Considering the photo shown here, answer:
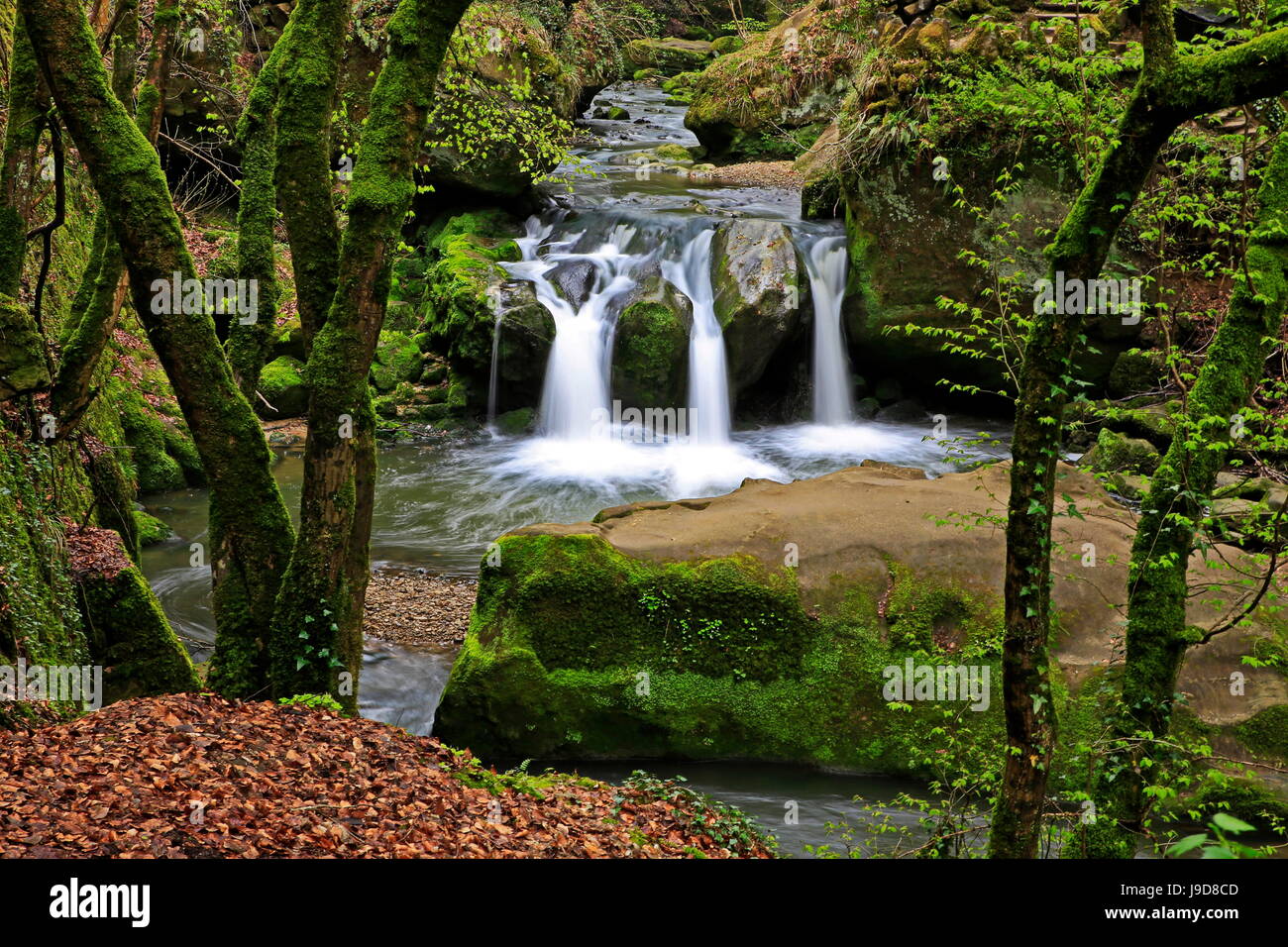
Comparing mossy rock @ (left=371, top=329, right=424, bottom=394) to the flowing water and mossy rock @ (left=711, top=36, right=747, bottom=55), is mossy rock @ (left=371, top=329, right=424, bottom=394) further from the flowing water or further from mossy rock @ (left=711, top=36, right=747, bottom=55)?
mossy rock @ (left=711, top=36, right=747, bottom=55)

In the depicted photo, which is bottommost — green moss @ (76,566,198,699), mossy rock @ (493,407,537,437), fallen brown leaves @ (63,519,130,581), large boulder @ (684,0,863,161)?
green moss @ (76,566,198,699)

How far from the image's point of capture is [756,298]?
16531 millimetres

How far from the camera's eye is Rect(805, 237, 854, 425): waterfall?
1712cm

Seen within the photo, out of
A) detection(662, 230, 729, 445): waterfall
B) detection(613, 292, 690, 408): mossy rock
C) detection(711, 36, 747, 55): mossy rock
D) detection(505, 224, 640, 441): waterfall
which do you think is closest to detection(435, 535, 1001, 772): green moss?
detection(662, 230, 729, 445): waterfall

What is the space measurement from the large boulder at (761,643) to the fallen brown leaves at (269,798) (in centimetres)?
125

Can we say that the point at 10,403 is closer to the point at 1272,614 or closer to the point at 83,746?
Answer: the point at 83,746

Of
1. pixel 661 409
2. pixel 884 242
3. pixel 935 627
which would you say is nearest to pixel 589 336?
pixel 661 409

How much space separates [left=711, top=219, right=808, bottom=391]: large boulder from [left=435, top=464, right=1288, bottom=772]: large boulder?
8307 mm

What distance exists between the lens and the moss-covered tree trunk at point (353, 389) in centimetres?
602

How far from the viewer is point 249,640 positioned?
22.4 ft

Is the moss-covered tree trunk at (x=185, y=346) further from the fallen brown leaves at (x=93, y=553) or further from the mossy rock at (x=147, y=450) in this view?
the mossy rock at (x=147, y=450)

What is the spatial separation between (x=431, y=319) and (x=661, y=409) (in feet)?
15.7

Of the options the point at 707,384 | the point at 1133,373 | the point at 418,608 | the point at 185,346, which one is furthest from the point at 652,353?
Answer: the point at 185,346

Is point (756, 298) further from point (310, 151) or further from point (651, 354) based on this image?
point (310, 151)
